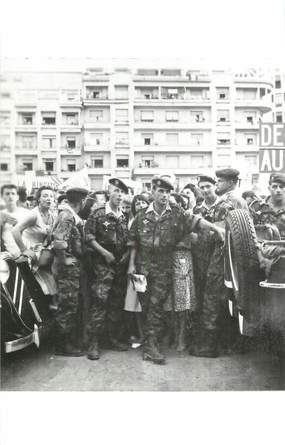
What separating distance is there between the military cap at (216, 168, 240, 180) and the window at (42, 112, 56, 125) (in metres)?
1.44

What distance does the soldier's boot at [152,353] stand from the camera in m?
3.46

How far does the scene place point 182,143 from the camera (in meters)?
3.60

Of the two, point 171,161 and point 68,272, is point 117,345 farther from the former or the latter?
point 171,161

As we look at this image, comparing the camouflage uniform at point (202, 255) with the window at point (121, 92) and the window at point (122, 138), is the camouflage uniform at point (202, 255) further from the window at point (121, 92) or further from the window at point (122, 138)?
the window at point (121, 92)

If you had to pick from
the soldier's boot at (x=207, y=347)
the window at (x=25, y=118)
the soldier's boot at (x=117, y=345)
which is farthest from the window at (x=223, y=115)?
the soldier's boot at (x=117, y=345)

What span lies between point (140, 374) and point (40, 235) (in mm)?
1409

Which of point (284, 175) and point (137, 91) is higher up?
point (137, 91)

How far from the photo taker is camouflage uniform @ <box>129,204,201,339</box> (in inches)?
142

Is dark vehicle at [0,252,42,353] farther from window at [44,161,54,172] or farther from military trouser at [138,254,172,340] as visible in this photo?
military trouser at [138,254,172,340]
